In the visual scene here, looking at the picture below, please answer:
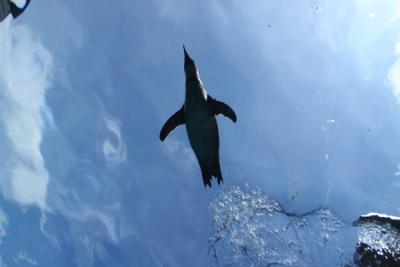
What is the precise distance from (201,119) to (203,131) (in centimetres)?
29

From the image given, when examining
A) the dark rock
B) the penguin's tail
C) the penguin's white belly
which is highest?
the dark rock

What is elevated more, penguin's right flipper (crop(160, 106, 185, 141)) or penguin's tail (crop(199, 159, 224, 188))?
penguin's right flipper (crop(160, 106, 185, 141))

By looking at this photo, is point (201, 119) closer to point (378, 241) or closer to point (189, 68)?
point (189, 68)

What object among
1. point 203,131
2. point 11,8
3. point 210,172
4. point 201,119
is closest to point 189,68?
point 201,119

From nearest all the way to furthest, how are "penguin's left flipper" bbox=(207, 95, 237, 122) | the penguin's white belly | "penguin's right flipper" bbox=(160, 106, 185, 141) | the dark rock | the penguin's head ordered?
the penguin's head, the penguin's white belly, "penguin's left flipper" bbox=(207, 95, 237, 122), "penguin's right flipper" bbox=(160, 106, 185, 141), the dark rock

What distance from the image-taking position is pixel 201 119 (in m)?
9.45

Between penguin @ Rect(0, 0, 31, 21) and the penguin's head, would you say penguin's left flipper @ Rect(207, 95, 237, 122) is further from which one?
penguin @ Rect(0, 0, 31, 21)

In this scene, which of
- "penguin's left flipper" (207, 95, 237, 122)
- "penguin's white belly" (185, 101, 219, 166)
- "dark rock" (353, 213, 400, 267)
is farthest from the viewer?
"dark rock" (353, 213, 400, 267)

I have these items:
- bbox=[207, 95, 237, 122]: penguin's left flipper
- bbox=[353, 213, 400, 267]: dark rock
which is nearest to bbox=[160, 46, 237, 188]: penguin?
bbox=[207, 95, 237, 122]: penguin's left flipper

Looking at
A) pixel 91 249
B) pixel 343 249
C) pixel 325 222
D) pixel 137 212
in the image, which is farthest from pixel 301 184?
pixel 91 249

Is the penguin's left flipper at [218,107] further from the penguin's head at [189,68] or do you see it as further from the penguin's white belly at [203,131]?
the penguin's head at [189,68]

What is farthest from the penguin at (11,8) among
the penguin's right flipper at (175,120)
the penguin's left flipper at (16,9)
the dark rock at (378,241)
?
the dark rock at (378,241)

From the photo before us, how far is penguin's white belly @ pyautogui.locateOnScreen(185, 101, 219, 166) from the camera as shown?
941cm

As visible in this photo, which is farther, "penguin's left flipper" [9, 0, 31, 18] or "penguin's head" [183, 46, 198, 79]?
"penguin's left flipper" [9, 0, 31, 18]
